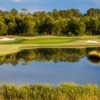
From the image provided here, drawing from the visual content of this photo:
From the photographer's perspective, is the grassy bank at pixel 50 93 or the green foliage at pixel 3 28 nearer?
the grassy bank at pixel 50 93

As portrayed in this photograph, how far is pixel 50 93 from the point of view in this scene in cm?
1522

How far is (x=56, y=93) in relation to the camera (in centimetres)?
1521

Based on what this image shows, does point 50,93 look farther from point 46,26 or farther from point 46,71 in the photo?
point 46,26

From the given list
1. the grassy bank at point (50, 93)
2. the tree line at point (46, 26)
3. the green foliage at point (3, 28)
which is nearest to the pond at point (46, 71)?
the grassy bank at point (50, 93)

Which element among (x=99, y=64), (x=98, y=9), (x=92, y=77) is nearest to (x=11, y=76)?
(x=92, y=77)

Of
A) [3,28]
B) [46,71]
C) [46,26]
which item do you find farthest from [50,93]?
[46,26]

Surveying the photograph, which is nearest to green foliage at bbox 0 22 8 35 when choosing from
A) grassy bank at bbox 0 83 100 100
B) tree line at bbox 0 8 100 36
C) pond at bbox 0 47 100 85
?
tree line at bbox 0 8 100 36

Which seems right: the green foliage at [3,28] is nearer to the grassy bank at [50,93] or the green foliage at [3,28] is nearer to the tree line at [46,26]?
the tree line at [46,26]

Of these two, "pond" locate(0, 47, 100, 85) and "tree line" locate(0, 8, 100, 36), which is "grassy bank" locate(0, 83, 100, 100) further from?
"tree line" locate(0, 8, 100, 36)

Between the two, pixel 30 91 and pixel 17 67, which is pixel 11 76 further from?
pixel 30 91

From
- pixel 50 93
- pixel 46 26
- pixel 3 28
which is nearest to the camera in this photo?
pixel 50 93

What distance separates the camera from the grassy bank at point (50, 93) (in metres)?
14.9

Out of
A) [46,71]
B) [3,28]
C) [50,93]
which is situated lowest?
[46,71]

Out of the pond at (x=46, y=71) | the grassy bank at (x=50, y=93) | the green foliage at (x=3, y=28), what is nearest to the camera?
the grassy bank at (x=50, y=93)
